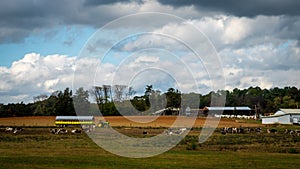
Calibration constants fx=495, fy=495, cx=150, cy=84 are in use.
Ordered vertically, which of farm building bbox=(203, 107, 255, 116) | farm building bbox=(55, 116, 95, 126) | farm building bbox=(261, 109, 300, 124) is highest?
farm building bbox=(203, 107, 255, 116)

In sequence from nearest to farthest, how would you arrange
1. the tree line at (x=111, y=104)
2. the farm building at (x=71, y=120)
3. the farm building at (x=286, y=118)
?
the tree line at (x=111, y=104) < the farm building at (x=71, y=120) < the farm building at (x=286, y=118)

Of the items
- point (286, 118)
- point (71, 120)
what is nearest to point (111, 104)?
point (71, 120)

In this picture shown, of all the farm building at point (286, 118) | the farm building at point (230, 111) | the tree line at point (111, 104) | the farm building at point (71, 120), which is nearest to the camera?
the tree line at point (111, 104)

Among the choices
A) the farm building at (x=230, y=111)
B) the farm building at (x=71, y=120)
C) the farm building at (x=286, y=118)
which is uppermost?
the farm building at (x=230, y=111)

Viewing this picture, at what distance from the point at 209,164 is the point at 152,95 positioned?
41.4 metres

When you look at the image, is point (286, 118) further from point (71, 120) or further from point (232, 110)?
point (71, 120)

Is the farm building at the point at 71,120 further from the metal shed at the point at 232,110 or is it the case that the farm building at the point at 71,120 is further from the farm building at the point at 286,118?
the metal shed at the point at 232,110

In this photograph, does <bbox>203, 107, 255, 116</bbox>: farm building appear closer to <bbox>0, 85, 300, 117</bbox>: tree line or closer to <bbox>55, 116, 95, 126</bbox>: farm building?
<bbox>0, 85, 300, 117</bbox>: tree line

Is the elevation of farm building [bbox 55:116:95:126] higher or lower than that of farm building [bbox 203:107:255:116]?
lower

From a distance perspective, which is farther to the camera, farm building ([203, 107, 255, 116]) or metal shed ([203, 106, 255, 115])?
metal shed ([203, 106, 255, 115])

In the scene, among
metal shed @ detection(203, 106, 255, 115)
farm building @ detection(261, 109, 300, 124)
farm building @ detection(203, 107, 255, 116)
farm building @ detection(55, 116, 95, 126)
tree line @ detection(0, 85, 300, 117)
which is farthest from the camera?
metal shed @ detection(203, 106, 255, 115)

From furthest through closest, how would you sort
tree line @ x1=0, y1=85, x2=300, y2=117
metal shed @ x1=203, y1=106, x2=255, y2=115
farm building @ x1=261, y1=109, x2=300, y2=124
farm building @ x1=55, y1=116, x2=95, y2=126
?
metal shed @ x1=203, y1=106, x2=255, y2=115, farm building @ x1=261, y1=109, x2=300, y2=124, farm building @ x1=55, y1=116, x2=95, y2=126, tree line @ x1=0, y1=85, x2=300, y2=117

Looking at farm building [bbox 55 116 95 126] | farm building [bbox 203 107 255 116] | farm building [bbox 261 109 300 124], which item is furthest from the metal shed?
farm building [bbox 55 116 95 126]

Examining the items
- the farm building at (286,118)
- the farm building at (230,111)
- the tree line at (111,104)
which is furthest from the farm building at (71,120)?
the farm building at (230,111)
